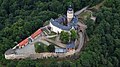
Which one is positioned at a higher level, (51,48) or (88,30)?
(88,30)

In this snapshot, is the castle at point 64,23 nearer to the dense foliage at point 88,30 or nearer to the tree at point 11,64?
the dense foliage at point 88,30

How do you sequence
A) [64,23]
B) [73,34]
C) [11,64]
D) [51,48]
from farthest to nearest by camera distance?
[64,23]
[73,34]
[51,48]
[11,64]

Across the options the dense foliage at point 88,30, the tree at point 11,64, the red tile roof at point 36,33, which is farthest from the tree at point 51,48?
the tree at point 11,64

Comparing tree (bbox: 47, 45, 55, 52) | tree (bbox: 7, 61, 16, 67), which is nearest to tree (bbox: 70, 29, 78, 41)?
tree (bbox: 47, 45, 55, 52)

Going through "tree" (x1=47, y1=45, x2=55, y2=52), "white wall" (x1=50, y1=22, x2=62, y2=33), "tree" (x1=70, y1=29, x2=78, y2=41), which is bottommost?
"tree" (x1=47, y1=45, x2=55, y2=52)

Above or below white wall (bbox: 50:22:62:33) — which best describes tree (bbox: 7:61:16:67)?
→ below

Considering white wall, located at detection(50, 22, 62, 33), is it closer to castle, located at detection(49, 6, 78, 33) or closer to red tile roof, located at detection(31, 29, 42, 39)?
castle, located at detection(49, 6, 78, 33)

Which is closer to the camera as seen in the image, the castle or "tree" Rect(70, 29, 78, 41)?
"tree" Rect(70, 29, 78, 41)

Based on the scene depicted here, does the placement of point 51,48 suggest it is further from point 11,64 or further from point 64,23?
point 64,23

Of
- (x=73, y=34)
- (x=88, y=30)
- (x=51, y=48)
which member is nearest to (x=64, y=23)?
(x=88, y=30)
